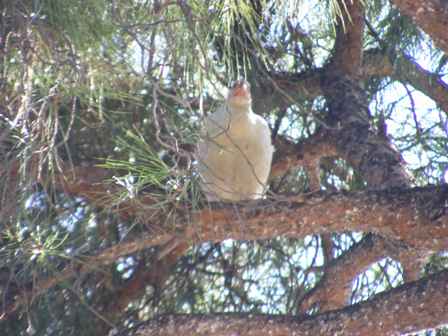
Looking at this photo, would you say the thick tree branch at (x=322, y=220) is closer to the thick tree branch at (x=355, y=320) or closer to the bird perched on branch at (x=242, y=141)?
the thick tree branch at (x=355, y=320)

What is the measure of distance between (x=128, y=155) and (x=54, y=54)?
3.84 ft

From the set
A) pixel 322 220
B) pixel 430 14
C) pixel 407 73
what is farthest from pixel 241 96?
pixel 430 14

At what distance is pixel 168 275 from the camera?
3.66m

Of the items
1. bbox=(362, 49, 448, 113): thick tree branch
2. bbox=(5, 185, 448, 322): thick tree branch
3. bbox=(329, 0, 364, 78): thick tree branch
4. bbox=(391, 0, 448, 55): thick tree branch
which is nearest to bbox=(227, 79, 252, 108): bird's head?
bbox=(329, 0, 364, 78): thick tree branch

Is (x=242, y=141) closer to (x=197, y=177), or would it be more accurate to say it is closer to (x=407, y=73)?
(x=407, y=73)

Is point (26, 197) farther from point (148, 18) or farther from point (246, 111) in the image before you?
point (246, 111)

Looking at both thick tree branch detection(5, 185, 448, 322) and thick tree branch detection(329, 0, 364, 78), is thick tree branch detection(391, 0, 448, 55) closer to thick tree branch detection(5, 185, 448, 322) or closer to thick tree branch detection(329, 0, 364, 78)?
thick tree branch detection(5, 185, 448, 322)

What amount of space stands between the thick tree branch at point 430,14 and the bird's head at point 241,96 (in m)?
1.04

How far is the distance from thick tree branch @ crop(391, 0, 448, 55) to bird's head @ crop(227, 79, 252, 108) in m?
1.04

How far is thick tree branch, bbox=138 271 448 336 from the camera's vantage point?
2328 millimetres

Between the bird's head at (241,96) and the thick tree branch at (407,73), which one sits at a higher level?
the thick tree branch at (407,73)

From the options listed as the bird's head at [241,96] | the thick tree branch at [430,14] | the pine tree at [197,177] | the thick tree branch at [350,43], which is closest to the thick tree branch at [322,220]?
the pine tree at [197,177]

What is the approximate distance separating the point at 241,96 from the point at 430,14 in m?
1.28

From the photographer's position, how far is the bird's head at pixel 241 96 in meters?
3.48
